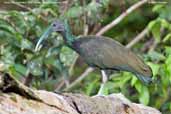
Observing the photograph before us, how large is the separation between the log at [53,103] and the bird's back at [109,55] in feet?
2.80

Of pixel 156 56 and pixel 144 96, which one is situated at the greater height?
pixel 156 56

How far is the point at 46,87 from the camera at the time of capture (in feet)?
19.0

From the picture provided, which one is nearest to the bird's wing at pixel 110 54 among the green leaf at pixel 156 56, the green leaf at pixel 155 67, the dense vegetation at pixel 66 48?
the dense vegetation at pixel 66 48

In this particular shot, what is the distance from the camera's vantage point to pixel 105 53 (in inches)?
185

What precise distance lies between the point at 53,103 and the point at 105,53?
1689 millimetres

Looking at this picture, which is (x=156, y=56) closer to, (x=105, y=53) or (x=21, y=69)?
(x=105, y=53)

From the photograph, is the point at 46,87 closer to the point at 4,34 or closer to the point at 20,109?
the point at 4,34

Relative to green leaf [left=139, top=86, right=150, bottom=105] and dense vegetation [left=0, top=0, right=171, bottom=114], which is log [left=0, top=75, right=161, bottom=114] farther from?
green leaf [left=139, top=86, right=150, bottom=105]

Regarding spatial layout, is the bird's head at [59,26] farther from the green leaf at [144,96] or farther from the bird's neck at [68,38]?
the green leaf at [144,96]

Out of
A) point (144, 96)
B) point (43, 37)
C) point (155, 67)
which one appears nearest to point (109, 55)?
point (43, 37)

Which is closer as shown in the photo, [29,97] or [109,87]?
[29,97]

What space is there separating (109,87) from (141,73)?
0.98m

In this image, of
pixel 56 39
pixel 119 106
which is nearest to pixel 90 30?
pixel 56 39

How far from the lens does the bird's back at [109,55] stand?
14.9 feet
